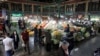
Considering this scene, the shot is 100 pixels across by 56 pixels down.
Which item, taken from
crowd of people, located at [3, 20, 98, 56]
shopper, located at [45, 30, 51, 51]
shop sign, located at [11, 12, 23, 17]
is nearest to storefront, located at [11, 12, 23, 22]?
shop sign, located at [11, 12, 23, 17]

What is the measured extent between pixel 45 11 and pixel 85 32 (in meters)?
5.18

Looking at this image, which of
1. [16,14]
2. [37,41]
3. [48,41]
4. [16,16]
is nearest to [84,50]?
[48,41]

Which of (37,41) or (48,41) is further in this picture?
(37,41)

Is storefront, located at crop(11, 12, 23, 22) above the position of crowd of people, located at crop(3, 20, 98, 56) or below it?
above

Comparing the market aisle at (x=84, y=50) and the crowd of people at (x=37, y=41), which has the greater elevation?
the crowd of people at (x=37, y=41)

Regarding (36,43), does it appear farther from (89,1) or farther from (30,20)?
(89,1)

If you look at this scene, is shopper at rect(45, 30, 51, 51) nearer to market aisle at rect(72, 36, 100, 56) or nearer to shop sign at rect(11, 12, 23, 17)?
market aisle at rect(72, 36, 100, 56)

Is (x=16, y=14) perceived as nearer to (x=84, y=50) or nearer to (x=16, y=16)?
(x=16, y=16)

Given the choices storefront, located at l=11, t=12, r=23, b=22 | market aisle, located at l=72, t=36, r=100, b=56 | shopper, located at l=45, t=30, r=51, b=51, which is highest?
storefront, located at l=11, t=12, r=23, b=22

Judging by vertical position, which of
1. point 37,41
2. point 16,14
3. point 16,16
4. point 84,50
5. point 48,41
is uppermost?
point 16,14

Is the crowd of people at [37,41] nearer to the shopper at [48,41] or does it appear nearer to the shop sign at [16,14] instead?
the shopper at [48,41]

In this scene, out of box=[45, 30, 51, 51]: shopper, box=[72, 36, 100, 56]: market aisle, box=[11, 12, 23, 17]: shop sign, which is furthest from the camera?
box=[11, 12, 23, 17]: shop sign

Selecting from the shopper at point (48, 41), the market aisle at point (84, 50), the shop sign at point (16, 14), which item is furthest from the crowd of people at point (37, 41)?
the shop sign at point (16, 14)

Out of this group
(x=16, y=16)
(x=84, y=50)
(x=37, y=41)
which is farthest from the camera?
(x=16, y=16)
